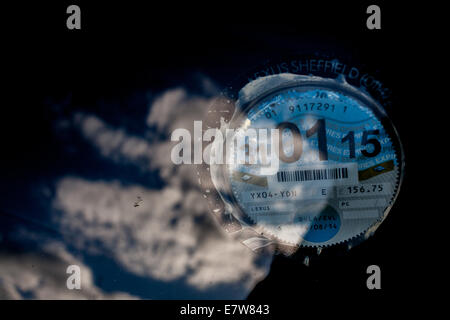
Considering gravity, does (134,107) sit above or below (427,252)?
above

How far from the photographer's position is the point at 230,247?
2.13ft

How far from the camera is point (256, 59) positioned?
0.65m

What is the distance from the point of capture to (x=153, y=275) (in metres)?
0.65

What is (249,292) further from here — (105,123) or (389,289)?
(105,123)

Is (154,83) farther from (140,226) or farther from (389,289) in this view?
(389,289)

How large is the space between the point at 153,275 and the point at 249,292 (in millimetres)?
198

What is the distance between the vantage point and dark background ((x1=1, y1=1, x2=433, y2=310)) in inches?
25.0

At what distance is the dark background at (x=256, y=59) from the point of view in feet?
2.08

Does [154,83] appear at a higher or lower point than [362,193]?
higher

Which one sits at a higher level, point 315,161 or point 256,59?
point 256,59

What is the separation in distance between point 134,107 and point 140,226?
243 millimetres
